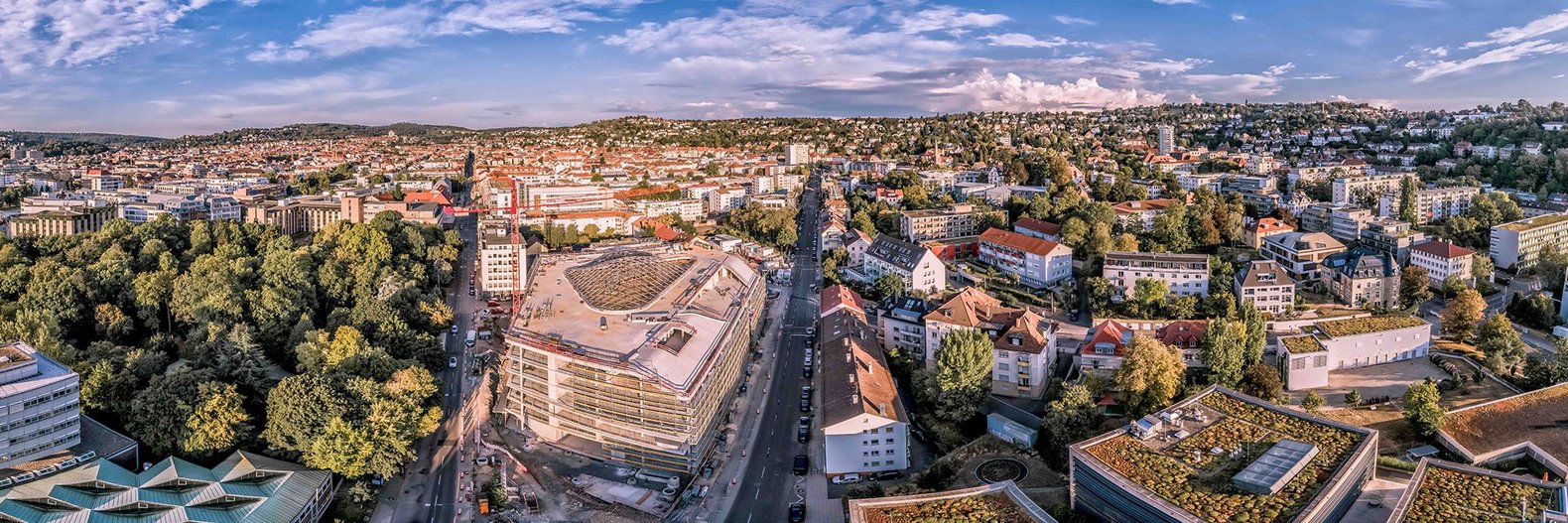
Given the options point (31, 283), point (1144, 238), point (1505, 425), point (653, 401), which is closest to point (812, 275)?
point (1144, 238)

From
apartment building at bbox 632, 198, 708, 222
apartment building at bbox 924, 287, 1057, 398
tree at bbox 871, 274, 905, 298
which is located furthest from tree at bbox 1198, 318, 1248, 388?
apartment building at bbox 632, 198, 708, 222

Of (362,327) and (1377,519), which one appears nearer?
(1377,519)

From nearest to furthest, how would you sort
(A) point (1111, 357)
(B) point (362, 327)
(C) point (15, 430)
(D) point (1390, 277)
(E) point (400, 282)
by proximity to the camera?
(C) point (15, 430) → (A) point (1111, 357) → (B) point (362, 327) → (D) point (1390, 277) → (E) point (400, 282)

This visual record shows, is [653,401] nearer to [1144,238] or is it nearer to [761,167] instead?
[1144,238]

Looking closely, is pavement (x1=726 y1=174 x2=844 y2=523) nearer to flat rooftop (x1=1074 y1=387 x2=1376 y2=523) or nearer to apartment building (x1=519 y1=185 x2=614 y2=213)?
flat rooftop (x1=1074 y1=387 x2=1376 y2=523)

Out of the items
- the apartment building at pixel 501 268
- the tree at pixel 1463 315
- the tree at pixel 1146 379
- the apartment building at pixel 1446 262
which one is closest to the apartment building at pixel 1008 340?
the tree at pixel 1146 379

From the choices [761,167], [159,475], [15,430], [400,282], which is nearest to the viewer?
[159,475]

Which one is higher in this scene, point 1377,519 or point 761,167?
point 761,167

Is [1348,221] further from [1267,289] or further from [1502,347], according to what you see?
[1502,347]

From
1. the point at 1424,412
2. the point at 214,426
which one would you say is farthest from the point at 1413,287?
the point at 214,426
